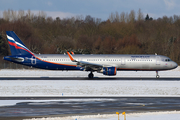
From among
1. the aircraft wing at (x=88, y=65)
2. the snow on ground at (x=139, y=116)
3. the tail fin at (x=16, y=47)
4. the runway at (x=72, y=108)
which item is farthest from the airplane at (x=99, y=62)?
the snow on ground at (x=139, y=116)

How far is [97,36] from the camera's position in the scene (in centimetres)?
11450

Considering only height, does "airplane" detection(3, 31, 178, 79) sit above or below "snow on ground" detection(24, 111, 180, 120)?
above

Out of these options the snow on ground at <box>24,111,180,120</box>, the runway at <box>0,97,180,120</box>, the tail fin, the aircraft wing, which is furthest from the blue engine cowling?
the snow on ground at <box>24,111,180,120</box>

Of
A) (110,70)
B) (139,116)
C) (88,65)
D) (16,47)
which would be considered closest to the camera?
(139,116)

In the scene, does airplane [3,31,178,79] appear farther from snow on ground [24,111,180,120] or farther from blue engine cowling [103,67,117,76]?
snow on ground [24,111,180,120]

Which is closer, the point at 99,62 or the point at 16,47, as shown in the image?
the point at 99,62

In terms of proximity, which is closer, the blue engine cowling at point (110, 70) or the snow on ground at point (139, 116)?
the snow on ground at point (139, 116)

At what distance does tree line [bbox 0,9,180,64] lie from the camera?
92438 millimetres

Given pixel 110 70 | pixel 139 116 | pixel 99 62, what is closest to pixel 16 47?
pixel 99 62

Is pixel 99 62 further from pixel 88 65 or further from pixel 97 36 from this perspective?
pixel 97 36

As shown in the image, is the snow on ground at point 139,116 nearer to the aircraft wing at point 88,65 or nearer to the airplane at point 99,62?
the aircraft wing at point 88,65

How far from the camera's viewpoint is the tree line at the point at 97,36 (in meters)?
92.4

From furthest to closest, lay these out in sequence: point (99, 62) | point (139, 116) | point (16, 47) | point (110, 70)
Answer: point (16, 47) → point (99, 62) → point (110, 70) → point (139, 116)

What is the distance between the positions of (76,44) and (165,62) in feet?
203
